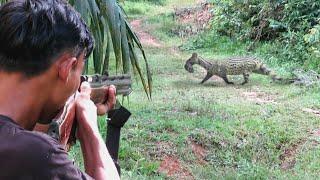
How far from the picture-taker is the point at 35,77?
1238mm

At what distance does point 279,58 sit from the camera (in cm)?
1033

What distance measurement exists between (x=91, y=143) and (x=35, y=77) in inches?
12.1

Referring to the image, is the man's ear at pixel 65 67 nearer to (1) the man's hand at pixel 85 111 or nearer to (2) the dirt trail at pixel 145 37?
(1) the man's hand at pixel 85 111

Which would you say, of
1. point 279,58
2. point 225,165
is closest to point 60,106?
point 225,165

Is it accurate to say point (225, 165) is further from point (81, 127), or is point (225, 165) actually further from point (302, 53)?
point (302, 53)

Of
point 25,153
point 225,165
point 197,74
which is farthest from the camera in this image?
point 197,74

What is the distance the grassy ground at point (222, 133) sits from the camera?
4.79 metres

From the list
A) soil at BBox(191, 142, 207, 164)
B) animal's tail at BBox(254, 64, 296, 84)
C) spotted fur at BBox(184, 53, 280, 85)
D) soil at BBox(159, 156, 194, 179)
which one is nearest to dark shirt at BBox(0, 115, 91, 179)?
soil at BBox(159, 156, 194, 179)

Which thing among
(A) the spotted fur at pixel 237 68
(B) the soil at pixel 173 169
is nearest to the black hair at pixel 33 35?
(B) the soil at pixel 173 169

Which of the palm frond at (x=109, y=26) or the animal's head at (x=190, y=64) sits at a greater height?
the palm frond at (x=109, y=26)

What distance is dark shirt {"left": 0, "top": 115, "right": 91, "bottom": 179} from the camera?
3.85 feet

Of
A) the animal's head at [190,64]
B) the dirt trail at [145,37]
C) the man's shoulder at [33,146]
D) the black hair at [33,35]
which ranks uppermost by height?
the black hair at [33,35]

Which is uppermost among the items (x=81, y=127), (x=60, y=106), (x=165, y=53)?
(x=60, y=106)

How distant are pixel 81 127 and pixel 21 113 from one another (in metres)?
0.28
